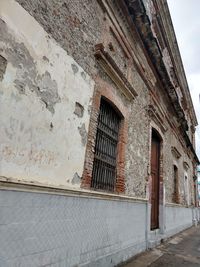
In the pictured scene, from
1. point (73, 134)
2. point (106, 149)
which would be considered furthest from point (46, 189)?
point (106, 149)

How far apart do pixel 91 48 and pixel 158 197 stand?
19.8 ft

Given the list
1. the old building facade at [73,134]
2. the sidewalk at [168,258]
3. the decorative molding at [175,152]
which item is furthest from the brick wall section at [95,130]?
the decorative molding at [175,152]

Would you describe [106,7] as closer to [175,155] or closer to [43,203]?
[43,203]

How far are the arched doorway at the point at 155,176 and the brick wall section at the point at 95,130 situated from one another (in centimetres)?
290

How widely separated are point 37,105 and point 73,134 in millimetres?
815

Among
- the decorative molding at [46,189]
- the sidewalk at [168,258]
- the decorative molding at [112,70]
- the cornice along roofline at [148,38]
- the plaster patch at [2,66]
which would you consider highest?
the cornice along roofline at [148,38]

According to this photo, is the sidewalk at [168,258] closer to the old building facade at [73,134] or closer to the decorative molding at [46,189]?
the old building facade at [73,134]

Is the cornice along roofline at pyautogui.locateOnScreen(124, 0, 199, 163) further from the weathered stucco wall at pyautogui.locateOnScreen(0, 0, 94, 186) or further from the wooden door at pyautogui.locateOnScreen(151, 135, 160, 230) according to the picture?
the weathered stucco wall at pyautogui.locateOnScreen(0, 0, 94, 186)

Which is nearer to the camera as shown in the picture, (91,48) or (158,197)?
(91,48)

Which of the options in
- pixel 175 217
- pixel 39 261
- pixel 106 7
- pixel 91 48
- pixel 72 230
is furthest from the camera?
pixel 175 217

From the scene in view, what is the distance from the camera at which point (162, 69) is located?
8.07 m

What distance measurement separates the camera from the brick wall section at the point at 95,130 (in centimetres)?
381

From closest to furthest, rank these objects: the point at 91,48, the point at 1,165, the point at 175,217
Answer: the point at 1,165, the point at 91,48, the point at 175,217

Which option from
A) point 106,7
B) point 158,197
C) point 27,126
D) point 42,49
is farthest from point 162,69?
point 27,126
